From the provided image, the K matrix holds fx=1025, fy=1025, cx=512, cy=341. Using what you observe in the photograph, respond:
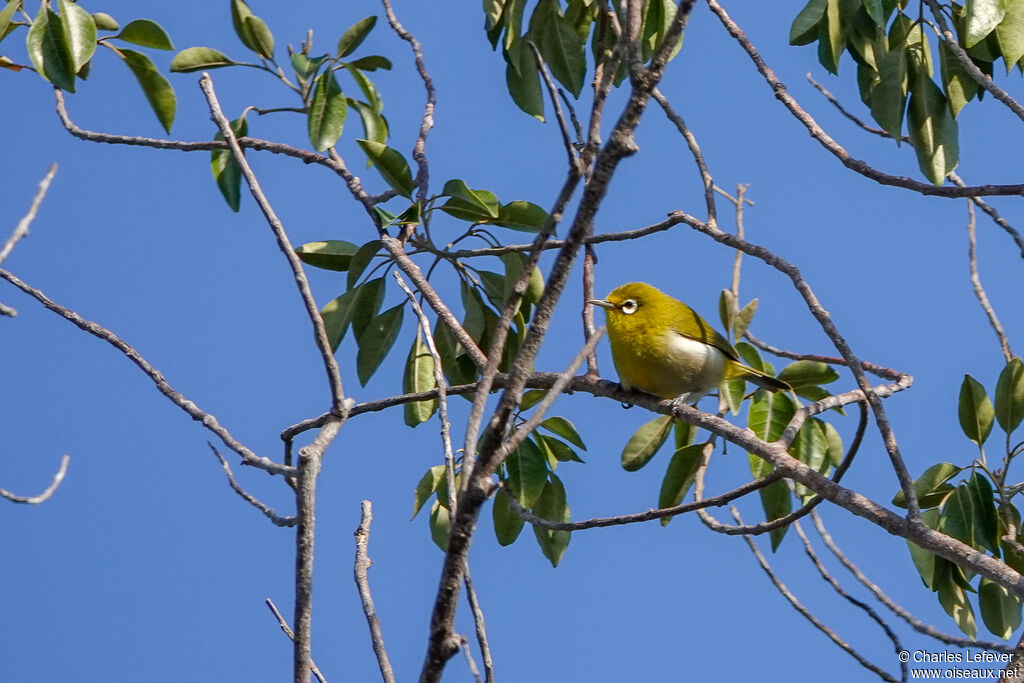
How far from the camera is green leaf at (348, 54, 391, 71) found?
13.3 feet

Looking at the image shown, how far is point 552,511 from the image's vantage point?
13.0 ft

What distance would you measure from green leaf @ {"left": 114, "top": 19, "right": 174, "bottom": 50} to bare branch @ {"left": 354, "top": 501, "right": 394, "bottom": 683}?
98.3 inches

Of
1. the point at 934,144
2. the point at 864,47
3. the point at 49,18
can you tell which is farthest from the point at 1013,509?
the point at 49,18

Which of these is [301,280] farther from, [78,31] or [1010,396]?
[1010,396]

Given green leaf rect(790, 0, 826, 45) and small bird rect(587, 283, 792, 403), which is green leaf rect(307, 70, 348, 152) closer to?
small bird rect(587, 283, 792, 403)

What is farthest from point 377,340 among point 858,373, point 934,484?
point 934,484

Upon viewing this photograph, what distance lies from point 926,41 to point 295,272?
2.98 metres

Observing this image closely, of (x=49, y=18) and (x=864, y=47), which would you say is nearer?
(x=49, y=18)

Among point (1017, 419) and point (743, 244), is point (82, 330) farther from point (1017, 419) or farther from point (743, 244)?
point (1017, 419)

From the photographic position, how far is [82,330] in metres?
2.32

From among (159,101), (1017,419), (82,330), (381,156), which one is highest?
(159,101)

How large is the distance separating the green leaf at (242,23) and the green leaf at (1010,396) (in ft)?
9.44

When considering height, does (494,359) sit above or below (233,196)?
below

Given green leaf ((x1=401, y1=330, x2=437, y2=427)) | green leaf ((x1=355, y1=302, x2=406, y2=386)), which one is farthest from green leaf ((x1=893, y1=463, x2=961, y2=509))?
green leaf ((x1=355, y1=302, x2=406, y2=386))
